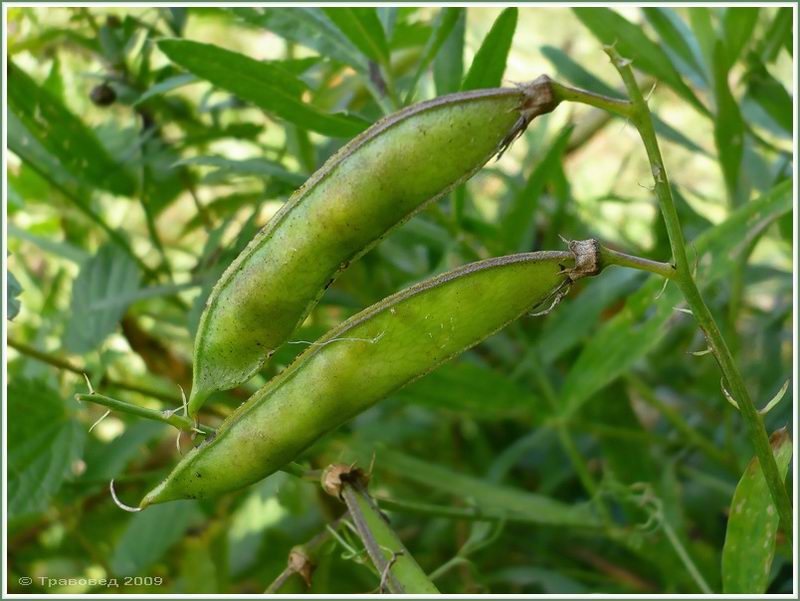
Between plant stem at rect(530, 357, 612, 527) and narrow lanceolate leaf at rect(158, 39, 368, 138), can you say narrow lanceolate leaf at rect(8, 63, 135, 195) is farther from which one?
plant stem at rect(530, 357, 612, 527)

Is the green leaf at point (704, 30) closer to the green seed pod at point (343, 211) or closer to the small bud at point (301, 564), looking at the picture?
the green seed pod at point (343, 211)

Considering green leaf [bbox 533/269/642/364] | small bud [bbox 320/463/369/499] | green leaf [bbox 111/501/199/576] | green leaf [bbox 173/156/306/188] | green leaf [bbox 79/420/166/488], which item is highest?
green leaf [bbox 173/156/306/188]

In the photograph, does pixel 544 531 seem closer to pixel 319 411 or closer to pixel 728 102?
pixel 728 102

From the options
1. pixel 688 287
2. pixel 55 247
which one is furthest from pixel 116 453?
pixel 688 287

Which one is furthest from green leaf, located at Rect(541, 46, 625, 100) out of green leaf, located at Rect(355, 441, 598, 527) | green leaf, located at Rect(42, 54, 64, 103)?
green leaf, located at Rect(42, 54, 64, 103)

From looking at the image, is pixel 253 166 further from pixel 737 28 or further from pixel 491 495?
pixel 737 28

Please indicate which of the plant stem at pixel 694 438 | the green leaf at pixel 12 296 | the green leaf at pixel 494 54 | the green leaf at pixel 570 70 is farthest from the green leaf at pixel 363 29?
the plant stem at pixel 694 438
